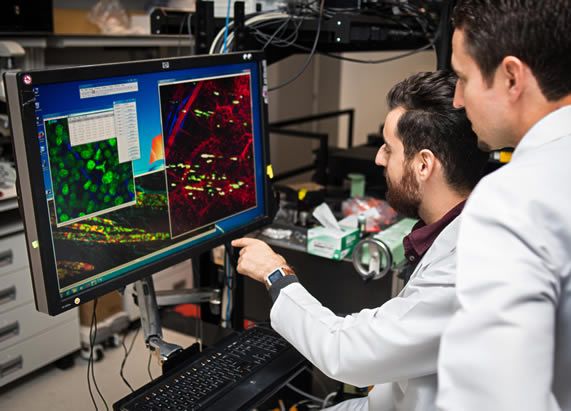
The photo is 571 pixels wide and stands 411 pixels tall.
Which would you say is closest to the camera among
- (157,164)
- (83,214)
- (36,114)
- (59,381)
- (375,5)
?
(36,114)

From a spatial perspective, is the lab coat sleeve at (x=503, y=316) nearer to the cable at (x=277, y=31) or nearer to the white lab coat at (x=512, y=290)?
the white lab coat at (x=512, y=290)

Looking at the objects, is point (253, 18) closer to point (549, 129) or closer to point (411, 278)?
point (411, 278)

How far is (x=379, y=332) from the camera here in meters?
0.98

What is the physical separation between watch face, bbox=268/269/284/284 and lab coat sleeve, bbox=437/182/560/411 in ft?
1.71

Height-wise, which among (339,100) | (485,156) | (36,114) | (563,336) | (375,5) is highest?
(375,5)

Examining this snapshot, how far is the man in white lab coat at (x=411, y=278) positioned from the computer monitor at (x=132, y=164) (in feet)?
0.50

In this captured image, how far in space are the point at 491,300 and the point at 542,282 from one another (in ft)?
0.19

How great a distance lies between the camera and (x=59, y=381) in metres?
2.45

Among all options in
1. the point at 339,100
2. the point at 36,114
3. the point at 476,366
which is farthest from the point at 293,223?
the point at 339,100

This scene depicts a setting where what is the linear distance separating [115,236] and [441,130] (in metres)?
0.66

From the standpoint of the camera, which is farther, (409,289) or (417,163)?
(417,163)

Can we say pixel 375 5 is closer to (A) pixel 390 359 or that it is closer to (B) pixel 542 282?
(A) pixel 390 359

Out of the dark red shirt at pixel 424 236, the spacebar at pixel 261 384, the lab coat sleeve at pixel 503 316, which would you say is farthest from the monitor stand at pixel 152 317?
the lab coat sleeve at pixel 503 316

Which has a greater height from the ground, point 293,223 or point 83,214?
point 83,214
